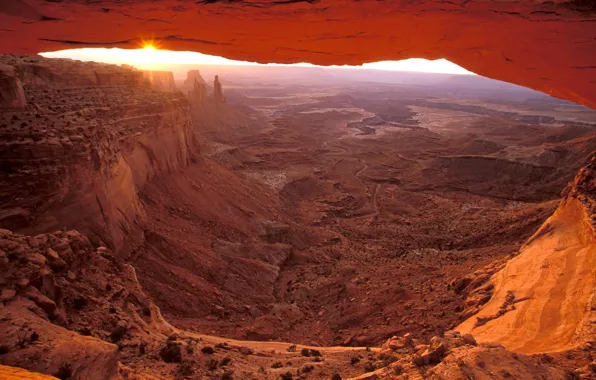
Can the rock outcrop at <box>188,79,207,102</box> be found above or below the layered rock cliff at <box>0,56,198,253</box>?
above

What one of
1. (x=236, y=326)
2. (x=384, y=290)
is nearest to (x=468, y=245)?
(x=384, y=290)

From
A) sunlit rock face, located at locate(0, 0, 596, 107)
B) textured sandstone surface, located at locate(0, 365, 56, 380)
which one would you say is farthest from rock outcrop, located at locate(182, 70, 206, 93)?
textured sandstone surface, located at locate(0, 365, 56, 380)

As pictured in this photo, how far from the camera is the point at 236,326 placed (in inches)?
536

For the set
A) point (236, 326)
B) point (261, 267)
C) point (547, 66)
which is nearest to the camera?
point (547, 66)

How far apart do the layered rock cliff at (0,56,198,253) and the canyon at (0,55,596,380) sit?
0.06 metres

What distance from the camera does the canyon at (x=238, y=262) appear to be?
253 inches

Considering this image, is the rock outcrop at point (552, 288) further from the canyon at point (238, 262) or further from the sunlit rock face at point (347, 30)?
the sunlit rock face at point (347, 30)

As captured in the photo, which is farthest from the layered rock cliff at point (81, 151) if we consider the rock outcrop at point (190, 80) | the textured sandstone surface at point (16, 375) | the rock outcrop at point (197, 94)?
the rock outcrop at point (190, 80)

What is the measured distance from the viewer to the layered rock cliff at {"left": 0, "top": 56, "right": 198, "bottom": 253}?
10.6 m

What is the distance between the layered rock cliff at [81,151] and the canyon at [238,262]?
6 centimetres

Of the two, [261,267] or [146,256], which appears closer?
[146,256]

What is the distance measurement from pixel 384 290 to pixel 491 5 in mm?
12255

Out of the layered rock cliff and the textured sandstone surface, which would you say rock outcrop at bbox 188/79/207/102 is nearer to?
the layered rock cliff

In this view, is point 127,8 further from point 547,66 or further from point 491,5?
point 547,66
